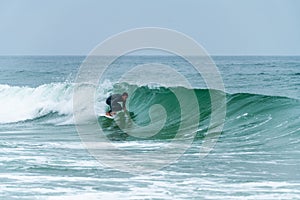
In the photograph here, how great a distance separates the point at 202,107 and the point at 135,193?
12.1m

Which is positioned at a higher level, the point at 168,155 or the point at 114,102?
the point at 114,102

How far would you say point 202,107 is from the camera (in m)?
21.4

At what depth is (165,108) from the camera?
22.5 meters

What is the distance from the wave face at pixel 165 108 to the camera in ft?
56.0

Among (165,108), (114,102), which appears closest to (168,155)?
(114,102)

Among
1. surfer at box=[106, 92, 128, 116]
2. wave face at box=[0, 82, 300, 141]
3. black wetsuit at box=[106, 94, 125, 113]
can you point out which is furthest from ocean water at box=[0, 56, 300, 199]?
black wetsuit at box=[106, 94, 125, 113]

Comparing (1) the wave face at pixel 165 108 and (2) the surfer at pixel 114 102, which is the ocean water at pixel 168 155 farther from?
(2) the surfer at pixel 114 102

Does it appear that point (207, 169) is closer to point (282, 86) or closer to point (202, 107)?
point (202, 107)

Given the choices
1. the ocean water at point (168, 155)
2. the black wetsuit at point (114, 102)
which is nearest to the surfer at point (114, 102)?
the black wetsuit at point (114, 102)

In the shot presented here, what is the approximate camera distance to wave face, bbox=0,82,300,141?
17062 millimetres

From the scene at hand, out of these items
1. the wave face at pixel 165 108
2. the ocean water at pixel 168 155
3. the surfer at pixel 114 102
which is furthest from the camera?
the surfer at pixel 114 102

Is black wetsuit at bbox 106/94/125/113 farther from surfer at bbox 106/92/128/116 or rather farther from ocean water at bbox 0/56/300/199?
ocean water at bbox 0/56/300/199

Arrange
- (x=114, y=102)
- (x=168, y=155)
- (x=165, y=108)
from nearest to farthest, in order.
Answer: (x=168, y=155)
(x=114, y=102)
(x=165, y=108)

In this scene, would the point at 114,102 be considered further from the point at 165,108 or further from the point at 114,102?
the point at 165,108
